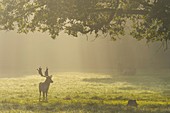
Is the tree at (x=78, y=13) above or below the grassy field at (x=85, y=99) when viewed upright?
above

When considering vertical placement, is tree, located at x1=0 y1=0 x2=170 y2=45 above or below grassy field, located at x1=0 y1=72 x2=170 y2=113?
above

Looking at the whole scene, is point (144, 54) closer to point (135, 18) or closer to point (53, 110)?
point (135, 18)

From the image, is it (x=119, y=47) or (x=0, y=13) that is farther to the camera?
(x=119, y=47)

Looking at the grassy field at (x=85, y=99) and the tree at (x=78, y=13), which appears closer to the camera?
the grassy field at (x=85, y=99)

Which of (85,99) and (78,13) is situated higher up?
(78,13)

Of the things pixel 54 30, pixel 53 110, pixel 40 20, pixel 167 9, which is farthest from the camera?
pixel 54 30

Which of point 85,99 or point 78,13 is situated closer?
point 78,13

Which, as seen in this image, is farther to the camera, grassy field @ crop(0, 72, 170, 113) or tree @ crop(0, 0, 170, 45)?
tree @ crop(0, 0, 170, 45)

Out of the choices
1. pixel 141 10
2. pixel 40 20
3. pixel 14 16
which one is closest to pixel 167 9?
pixel 141 10

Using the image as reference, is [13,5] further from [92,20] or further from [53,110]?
[53,110]

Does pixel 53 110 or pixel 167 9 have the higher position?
pixel 167 9

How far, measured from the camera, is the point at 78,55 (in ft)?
457

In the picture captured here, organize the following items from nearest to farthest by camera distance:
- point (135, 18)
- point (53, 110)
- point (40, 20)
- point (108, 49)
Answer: point (53, 110) → point (40, 20) → point (135, 18) → point (108, 49)

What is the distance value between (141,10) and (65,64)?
10996 cm
